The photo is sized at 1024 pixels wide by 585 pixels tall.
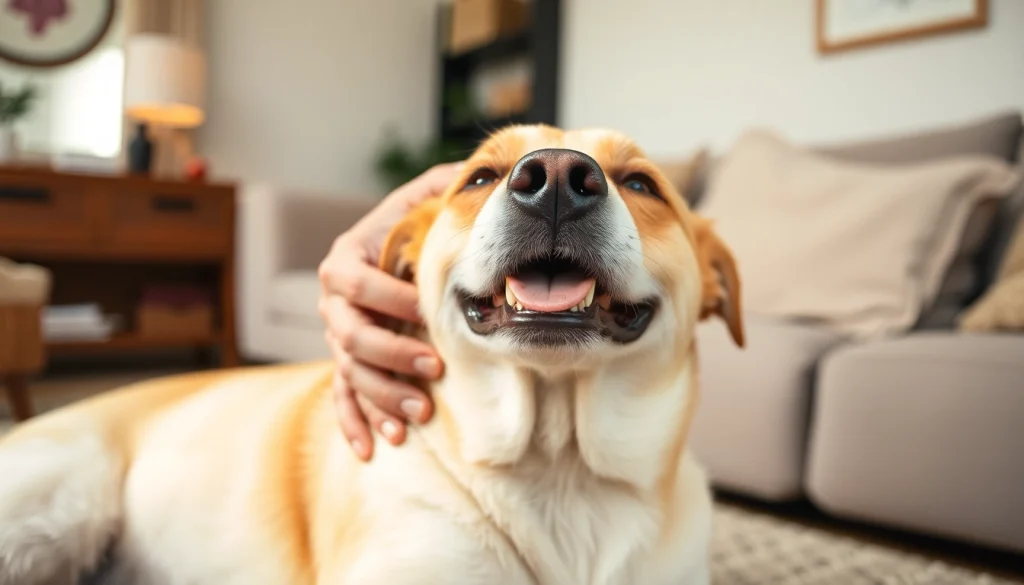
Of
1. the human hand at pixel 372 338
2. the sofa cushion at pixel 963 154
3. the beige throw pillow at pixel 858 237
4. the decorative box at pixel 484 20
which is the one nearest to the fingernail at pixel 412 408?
the human hand at pixel 372 338

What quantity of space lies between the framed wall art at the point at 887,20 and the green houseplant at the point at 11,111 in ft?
11.7

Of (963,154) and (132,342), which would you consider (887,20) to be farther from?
(132,342)

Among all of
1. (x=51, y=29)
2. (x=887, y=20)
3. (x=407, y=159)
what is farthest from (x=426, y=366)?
(x=407, y=159)

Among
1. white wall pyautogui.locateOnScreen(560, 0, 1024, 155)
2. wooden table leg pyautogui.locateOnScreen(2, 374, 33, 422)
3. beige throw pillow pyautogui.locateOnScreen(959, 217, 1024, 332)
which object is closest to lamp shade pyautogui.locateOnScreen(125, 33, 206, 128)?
wooden table leg pyautogui.locateOnScreen(2, 374, 33, 422)

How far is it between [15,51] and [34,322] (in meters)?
2.15

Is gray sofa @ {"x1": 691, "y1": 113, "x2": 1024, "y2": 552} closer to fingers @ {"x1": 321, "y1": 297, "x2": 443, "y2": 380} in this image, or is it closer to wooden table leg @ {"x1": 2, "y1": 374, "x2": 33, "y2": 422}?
fingers @ {"x1": 321, "y1": 297, "x2": 443, "y2": 380}

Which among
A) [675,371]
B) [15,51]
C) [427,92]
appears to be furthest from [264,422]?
[427,92]

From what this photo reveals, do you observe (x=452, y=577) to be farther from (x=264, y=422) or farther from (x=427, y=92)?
(x=427, y=92)

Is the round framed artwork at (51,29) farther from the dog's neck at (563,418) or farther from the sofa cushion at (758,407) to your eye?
the dog's neck at (563,418)

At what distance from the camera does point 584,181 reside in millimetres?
711

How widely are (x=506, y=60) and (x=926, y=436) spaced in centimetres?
404

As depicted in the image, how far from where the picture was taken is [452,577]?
711 millimetres

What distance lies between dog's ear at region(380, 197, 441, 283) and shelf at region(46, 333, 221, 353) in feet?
8.81

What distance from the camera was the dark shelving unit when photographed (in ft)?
13.7
